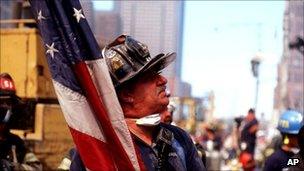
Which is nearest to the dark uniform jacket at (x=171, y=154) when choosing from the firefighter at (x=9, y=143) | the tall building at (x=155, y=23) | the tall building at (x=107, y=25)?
the tall building at (x=155, y=23)

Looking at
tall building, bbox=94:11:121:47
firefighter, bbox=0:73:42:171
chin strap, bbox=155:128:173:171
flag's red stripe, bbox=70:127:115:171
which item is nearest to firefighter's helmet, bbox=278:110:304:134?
firefighter, bbox=0:73:42:171

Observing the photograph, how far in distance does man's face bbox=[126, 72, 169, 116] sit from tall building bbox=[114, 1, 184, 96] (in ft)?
1.39

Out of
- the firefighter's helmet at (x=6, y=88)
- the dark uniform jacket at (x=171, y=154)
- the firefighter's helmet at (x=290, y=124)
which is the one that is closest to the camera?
the dark uniform jacket at (x=171, y=154)

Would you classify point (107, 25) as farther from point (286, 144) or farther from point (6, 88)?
point (286, 144)

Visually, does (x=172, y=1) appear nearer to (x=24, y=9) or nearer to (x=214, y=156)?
(x=24, y=9)

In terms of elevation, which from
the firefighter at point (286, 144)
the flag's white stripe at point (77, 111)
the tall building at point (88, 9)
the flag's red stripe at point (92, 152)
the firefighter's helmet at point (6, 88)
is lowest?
the firefighter at point (286, 144)

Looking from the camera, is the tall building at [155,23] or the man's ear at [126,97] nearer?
the man's ear at [126,97]

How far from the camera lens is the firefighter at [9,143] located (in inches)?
189

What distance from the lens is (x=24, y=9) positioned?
34.3 feet

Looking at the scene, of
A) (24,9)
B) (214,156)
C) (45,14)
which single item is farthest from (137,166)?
(214,156)

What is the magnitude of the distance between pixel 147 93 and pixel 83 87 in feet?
1.36

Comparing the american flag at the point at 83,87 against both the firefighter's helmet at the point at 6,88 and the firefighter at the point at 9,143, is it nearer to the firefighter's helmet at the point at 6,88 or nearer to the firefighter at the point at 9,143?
the firefighter at the point at 9,143

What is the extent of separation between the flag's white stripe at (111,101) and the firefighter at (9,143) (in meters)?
2.14

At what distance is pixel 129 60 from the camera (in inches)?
115
